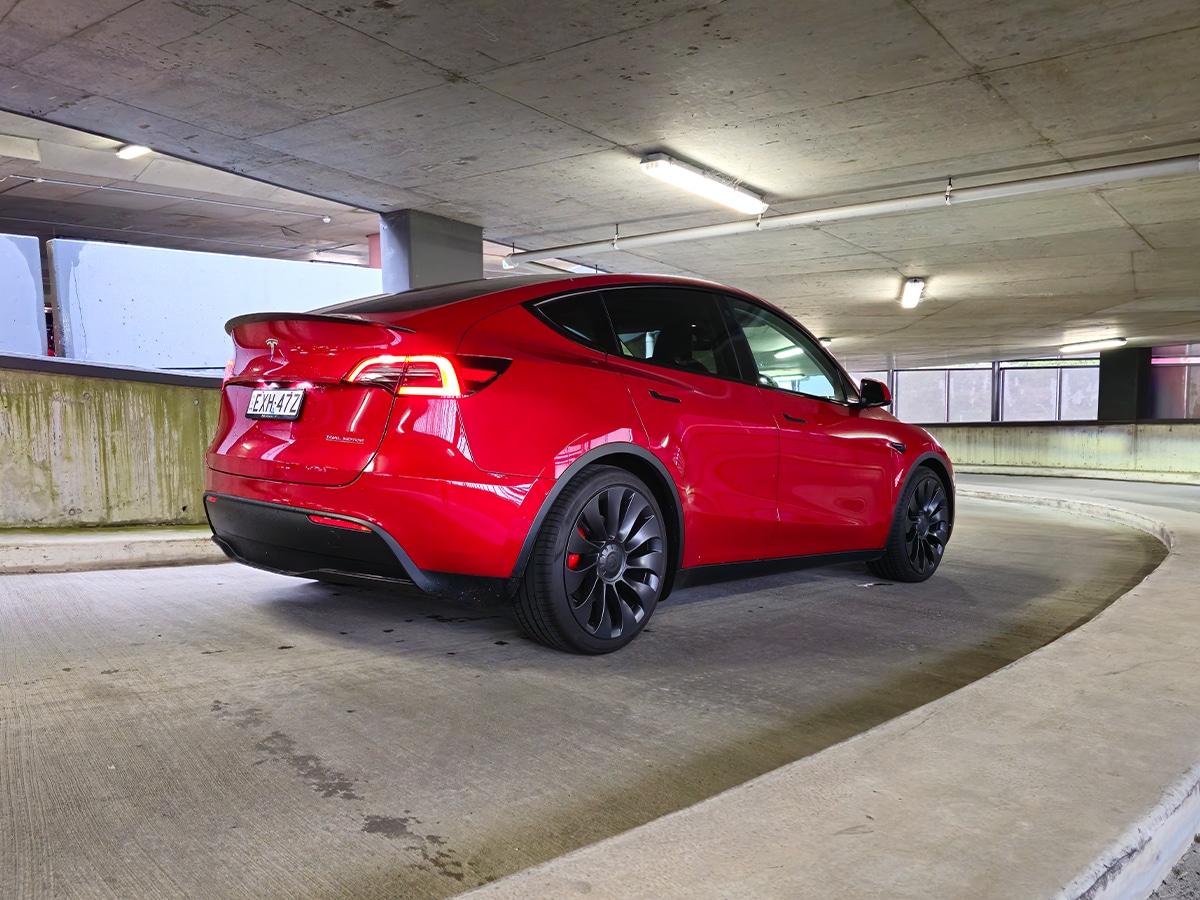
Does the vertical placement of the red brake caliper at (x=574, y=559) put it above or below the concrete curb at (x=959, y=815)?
above

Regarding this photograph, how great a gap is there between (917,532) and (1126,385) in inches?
955

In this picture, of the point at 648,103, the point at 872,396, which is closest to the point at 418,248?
the point at 648,103

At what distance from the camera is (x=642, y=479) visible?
378 cm

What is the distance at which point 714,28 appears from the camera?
5500 millimetres

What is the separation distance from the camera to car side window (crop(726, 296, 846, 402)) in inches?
177

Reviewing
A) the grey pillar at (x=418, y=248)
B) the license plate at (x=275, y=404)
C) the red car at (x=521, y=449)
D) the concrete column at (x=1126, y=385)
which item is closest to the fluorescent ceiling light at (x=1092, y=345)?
the concrete column at (x=1126, y=385)

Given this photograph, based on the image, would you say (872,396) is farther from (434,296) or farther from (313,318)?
(313,318)

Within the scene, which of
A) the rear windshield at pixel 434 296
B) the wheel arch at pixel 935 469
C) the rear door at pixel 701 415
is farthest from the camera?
the wheel arch at pixel 935 469

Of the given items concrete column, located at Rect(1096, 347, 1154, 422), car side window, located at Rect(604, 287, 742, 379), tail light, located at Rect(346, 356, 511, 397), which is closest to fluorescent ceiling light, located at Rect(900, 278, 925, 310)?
car side window, located at Rect(604, 287, 742, 379)

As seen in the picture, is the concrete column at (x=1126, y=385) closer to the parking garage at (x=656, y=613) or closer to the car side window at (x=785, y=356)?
the parking garage at (x=656, y=613)

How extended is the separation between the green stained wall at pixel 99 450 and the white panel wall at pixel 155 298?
854 cm

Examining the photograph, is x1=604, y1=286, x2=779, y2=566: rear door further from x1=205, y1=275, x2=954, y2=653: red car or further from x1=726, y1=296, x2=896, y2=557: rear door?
x1=726, y1=296, x2=896, y2=557: rear door

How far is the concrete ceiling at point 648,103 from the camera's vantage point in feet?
17.7

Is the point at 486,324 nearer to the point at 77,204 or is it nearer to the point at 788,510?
the point at 788,510
